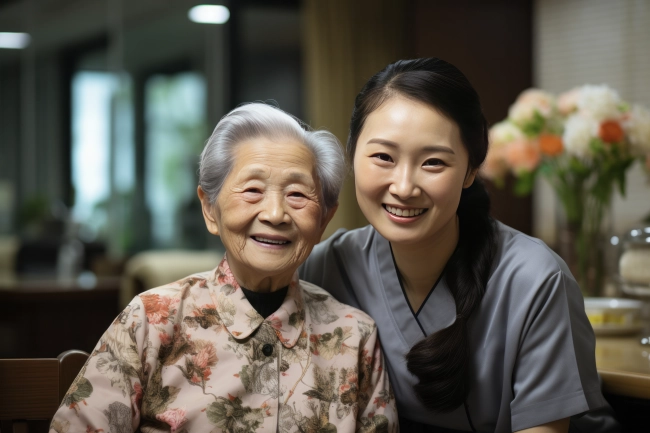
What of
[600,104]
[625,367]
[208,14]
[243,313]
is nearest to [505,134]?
[600,104]

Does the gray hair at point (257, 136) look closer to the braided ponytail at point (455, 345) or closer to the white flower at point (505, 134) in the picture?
the braided ponytail at point (455, 345)

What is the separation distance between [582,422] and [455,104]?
0.72m

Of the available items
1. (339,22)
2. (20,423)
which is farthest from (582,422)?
(339,22)

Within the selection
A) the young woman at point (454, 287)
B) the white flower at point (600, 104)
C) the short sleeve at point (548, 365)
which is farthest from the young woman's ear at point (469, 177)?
the white flower at point (600, 104)

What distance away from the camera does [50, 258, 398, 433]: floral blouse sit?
123 cm

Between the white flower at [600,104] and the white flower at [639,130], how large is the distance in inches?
1.7

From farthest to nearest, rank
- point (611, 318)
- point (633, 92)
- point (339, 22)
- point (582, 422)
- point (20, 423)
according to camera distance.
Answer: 1. point (339, 22)
2. point (633, 92)
3. point (611, 318)
4. point (582, 422)
5. point (20, 423)

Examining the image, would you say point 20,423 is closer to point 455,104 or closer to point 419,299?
point 419,299

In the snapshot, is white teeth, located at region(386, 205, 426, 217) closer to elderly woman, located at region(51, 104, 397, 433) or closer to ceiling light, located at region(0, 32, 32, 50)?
elderly woman, located at region(51, 104, 397, 433)

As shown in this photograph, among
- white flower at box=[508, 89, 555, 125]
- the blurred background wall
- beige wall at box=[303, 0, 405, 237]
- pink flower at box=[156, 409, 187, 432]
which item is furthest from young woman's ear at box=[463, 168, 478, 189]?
beige wall at box=[303, 0, 405, 237]

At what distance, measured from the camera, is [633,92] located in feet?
12.3

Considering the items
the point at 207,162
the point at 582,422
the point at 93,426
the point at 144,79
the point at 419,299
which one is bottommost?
the point at 582,422

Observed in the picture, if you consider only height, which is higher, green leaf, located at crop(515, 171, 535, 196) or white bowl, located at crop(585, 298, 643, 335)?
green leaf, located at crop(515, 171, 535, 196)

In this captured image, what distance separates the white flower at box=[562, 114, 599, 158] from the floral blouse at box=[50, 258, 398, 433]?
1.12 m
